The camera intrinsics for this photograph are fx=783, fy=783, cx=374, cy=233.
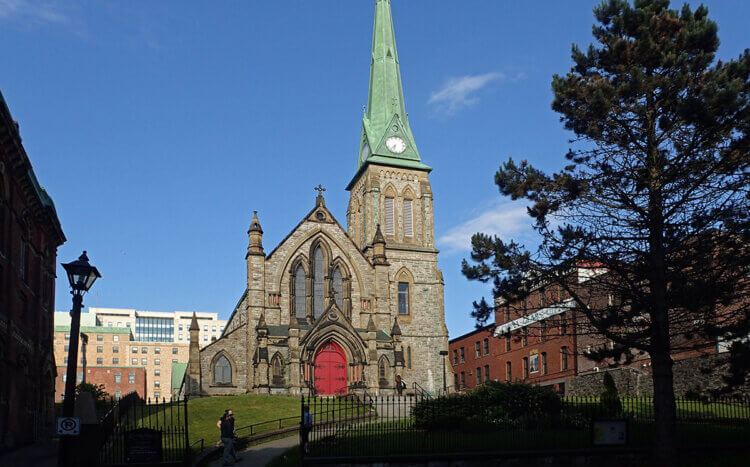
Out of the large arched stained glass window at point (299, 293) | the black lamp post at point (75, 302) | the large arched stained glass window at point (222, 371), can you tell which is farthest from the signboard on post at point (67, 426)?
the large arched stained glass window at point (299, 293)

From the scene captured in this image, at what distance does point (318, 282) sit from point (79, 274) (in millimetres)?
38022

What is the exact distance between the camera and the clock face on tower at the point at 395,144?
197 feet

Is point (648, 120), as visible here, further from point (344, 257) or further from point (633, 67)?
point (344, 257)

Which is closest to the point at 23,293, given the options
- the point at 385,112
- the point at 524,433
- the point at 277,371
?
the point at 277,371

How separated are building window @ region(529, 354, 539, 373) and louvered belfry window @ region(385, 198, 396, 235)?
1319 centimetres

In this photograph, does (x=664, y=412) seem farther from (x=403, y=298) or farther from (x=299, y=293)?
(x=403, y=298)

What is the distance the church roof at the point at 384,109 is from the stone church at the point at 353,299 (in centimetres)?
12

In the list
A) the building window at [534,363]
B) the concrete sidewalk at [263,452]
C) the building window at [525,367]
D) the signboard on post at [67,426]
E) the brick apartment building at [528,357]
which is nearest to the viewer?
the signboard on post at [67,426]

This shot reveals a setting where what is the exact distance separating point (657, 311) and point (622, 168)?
4146 mm

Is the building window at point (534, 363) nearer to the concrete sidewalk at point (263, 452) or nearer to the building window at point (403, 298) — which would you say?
the building window at point (403, 298)

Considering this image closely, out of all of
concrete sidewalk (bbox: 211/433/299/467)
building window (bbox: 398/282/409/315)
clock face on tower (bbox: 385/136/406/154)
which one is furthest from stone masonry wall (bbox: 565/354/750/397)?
clock face on tower (bbox: 385/136/406/154)

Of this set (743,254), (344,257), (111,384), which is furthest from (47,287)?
(111,384)

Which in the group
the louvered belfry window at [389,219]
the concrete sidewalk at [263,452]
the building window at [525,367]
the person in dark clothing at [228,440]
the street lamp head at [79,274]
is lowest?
the concrete sidewalk at [263,452]

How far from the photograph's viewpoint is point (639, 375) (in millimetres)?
39062
